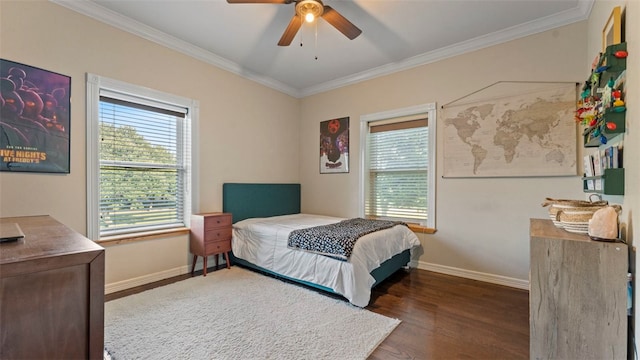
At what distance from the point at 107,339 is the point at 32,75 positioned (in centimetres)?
220

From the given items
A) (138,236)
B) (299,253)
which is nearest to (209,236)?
(138,236)

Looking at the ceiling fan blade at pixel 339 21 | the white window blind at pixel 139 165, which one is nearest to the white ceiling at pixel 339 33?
the ceiling fan blade at pixel 339 21

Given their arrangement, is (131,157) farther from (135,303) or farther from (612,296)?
(612,296)

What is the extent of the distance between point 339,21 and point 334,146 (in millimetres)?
2223

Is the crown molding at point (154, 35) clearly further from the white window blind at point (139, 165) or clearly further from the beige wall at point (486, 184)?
the beige wall at point (486, 184)

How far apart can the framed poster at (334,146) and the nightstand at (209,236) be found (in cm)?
180

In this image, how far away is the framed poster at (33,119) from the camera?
2.16 metres

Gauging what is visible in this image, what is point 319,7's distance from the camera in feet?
7.27

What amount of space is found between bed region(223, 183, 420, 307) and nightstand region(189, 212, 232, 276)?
139mm

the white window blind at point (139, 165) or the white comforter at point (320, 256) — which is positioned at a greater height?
the white window blind at point (139, 165)

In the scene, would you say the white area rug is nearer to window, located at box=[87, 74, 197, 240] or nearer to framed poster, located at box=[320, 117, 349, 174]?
window, located at box=[87, 74, 197, 240]

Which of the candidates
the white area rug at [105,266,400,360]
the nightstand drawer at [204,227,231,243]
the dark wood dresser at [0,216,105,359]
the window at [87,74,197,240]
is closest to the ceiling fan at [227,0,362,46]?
the window at [87,74,197,240]

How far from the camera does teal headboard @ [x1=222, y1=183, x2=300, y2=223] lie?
3770 mm

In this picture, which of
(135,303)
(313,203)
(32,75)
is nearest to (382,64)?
(313,203)
